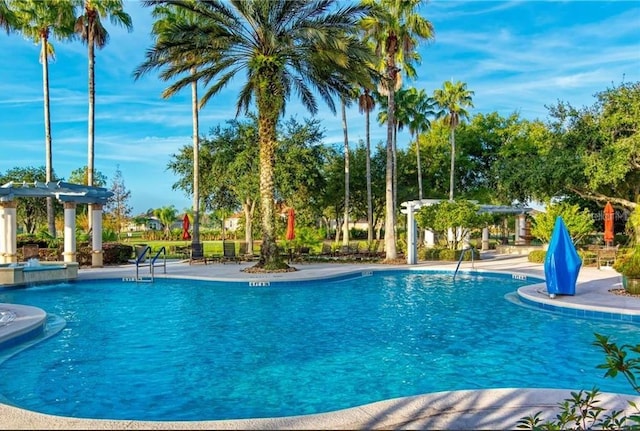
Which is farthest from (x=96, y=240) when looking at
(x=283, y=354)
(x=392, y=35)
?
(x=283, y=354)

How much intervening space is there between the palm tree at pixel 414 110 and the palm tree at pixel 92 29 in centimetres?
1846

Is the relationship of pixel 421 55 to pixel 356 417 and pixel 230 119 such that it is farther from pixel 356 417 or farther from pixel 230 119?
pixel 356 417

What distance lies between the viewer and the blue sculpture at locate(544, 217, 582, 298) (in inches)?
465

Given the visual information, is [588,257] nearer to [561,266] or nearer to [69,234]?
[561,266]

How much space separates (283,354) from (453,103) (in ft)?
108

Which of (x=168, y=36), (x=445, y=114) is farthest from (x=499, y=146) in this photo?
(x=168, y=36)

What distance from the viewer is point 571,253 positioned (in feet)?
39.2

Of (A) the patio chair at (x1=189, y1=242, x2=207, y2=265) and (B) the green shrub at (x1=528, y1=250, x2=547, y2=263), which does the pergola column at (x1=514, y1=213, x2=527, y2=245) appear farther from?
(A) the patio chair at (x1=189, y1=242, x2=207, y2=265)

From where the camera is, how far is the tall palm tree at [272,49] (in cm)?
1748

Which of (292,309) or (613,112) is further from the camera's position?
(613,112)

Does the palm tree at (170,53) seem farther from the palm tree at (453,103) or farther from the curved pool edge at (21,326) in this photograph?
the palm tree at (453,103)

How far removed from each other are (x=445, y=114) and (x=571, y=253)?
2761cm

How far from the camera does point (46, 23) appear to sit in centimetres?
2448

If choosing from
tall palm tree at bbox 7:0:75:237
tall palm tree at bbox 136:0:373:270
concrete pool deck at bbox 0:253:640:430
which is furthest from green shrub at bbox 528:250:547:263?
tall palm tree at bbox 7:0:75:237
